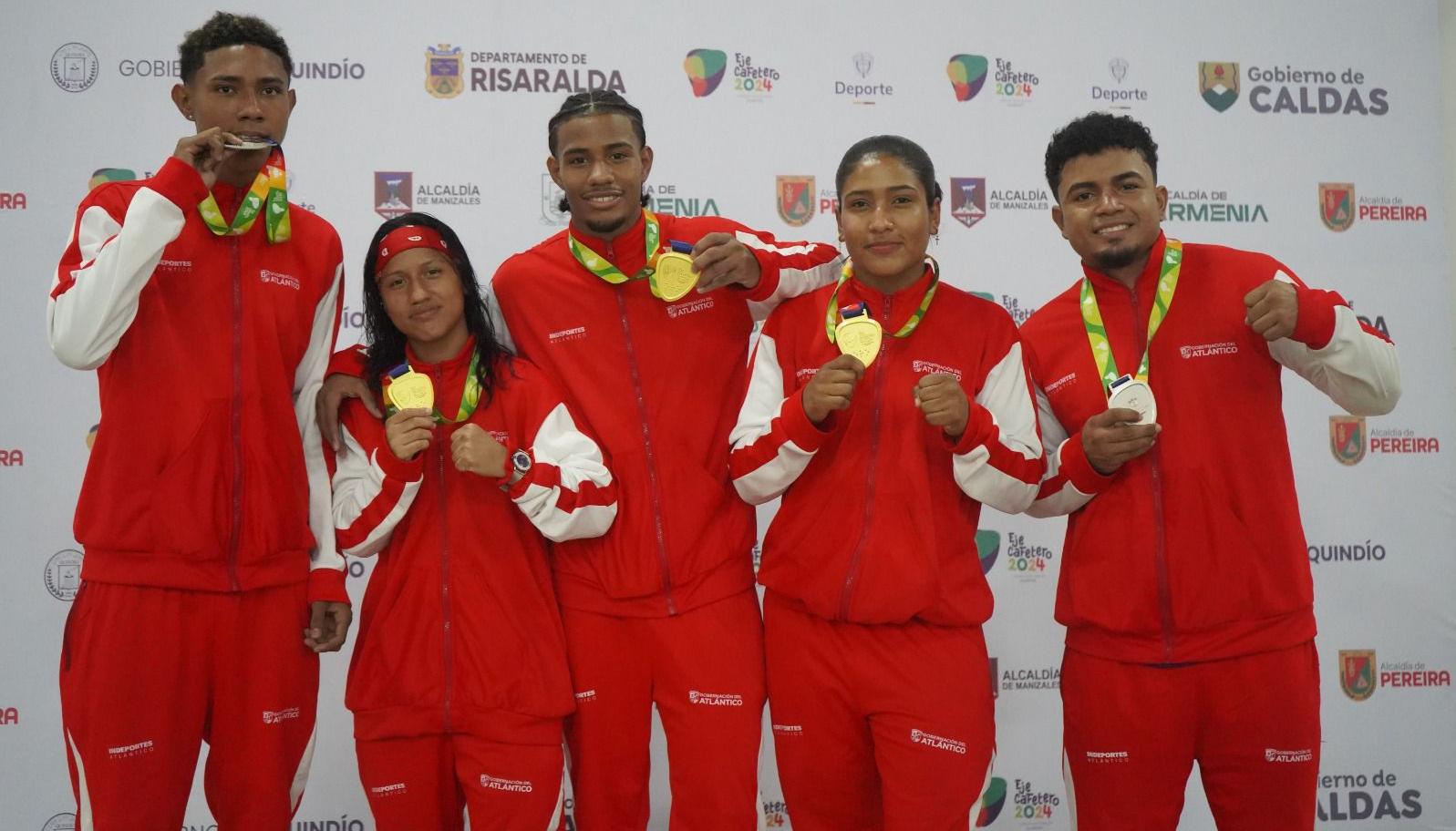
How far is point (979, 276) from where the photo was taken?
13.5 feet

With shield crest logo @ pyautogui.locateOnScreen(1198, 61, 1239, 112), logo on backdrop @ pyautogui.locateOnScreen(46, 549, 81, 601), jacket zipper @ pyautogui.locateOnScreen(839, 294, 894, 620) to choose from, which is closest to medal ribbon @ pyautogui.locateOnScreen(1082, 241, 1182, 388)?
jacket zipper @ pyautogui.locateOnScreen(839, 294, 894, 620)

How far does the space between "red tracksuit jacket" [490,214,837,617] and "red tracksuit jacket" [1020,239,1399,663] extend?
30.7 inches

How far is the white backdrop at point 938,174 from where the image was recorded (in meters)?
3.80

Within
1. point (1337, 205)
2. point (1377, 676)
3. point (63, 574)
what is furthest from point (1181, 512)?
point (63, 574)

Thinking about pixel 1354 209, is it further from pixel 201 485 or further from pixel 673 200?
pixel 201 485

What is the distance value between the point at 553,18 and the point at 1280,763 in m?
3.34

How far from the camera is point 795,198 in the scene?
4035 millimetres

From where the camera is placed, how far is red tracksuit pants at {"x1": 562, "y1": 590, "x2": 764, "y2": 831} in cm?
252

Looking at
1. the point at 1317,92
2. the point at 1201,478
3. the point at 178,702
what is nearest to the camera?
the point at 178,702

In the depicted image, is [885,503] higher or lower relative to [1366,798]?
higher

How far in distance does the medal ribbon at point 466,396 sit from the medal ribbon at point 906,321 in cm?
85

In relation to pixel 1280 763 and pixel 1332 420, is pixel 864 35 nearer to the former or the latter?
pixel 1332 420

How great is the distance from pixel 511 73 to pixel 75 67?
154 cm

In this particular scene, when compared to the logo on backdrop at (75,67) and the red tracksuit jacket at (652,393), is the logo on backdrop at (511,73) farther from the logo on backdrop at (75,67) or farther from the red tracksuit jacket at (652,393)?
the red tracksuit jacket at (652,393)
